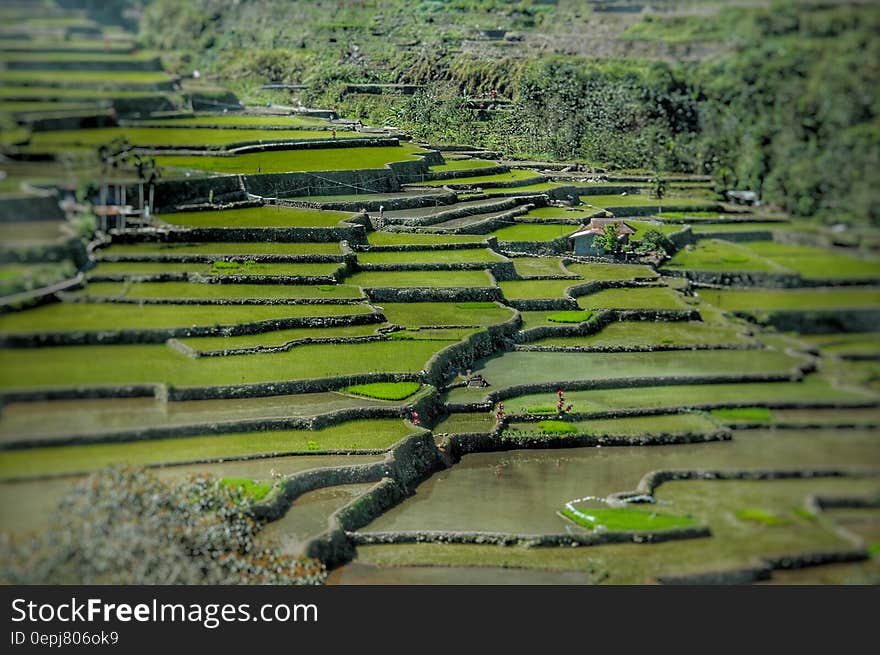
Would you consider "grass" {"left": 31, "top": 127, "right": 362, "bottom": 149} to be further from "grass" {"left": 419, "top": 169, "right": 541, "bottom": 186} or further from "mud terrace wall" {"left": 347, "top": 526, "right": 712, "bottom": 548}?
"mud terrace wall" {"left": 347, "top": 526, "right": 712, "bottom": 548}

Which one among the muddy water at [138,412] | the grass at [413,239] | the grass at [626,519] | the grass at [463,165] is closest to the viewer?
the muddy water at [138,412]

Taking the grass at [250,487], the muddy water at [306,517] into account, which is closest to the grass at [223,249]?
the grass at [250,487]

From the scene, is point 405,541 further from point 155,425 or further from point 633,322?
point 633,322

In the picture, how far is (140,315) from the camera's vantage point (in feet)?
50.7

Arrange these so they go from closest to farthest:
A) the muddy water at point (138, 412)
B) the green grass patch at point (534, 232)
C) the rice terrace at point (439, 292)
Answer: the rice terrace at point (439, 292) < the muddy water at point (138, 412) < the green grass patch at point (534, 232)

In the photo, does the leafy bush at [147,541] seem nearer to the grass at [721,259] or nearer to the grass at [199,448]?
the grass at [199,448]

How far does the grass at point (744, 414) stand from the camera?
40.4ft

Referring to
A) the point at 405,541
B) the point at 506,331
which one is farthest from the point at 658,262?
the point at 405,541

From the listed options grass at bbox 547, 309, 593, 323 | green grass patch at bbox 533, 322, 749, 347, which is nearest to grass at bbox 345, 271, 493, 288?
grass at bbox 547, 309, 593, 323

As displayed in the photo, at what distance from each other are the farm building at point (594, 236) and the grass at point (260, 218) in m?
4.10

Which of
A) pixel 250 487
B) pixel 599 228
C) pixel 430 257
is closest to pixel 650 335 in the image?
pixel 430 257

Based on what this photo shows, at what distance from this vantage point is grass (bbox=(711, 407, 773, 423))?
12.3 meters

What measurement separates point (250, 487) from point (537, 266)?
10201 mm

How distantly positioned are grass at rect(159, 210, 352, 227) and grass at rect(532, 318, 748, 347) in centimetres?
400
